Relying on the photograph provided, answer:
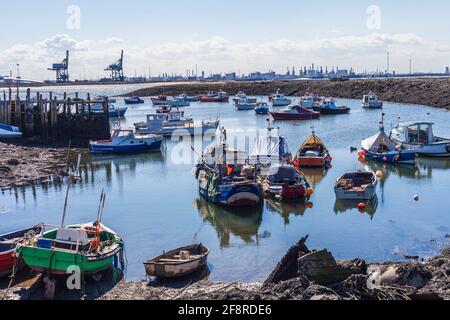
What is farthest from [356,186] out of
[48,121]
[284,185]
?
[48,121]

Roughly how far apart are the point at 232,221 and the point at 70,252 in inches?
366

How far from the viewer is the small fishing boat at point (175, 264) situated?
16984mm

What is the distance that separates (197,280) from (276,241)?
5075 mm

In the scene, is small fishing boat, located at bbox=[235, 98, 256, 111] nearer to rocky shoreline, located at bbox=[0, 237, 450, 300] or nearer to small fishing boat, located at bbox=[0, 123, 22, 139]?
small fishing boat, located at bbox=[0, 123, 22, 139]

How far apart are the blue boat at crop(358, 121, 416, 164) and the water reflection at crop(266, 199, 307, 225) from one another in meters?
12.5

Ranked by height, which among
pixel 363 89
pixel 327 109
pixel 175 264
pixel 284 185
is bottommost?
pixel 175 264

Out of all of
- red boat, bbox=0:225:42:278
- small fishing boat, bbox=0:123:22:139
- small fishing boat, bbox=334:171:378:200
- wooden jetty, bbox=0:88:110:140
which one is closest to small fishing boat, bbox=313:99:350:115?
wooden jetty, bbox=0:88:110:140

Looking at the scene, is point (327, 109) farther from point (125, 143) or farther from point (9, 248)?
point (9, 248)

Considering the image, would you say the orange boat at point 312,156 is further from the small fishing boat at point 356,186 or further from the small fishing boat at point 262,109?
the small fishing boat at point 262,109

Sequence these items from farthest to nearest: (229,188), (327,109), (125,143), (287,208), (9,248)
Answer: (327,109)
(125,143)
(287,208)
(229,188)
(9,248)

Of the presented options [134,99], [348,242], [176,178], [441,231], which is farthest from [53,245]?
[134,99]

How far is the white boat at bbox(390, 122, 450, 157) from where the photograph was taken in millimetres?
38875

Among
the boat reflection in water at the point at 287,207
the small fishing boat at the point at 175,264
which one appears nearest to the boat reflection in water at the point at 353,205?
the boat reflection in water at the point at 287,207

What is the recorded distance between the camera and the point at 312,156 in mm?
36156
